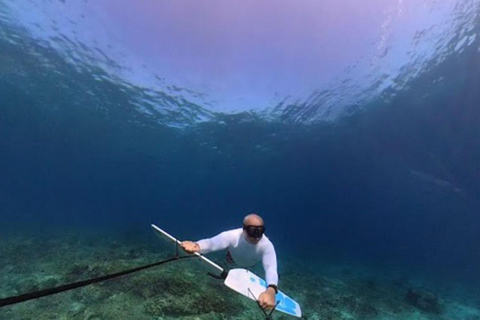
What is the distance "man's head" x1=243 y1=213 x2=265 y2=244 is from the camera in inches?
219

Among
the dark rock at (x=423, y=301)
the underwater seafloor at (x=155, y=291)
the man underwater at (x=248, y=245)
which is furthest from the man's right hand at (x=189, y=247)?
the dark rock at (x=423, y=301)

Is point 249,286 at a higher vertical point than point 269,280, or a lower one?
lower

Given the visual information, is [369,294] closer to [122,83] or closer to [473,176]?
[122,83]

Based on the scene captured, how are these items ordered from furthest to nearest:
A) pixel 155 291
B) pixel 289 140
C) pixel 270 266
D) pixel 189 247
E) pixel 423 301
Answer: pixel 289 140 < pixel 423 301 < pixel 155 291 < pixel 270 266 < pixel 189 247

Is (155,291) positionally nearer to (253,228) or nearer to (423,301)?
(253,228)

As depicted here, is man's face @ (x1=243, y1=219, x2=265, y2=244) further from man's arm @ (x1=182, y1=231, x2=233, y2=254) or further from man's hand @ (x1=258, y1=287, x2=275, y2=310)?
man's hand @ (x1=258, y1=287, x2=275, y2=310)

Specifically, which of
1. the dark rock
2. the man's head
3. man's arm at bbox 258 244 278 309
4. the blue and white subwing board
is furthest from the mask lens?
the dark rock

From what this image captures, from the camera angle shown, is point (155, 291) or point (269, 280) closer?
point (269, 280)

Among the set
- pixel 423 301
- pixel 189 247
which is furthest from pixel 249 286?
pixel 423 301

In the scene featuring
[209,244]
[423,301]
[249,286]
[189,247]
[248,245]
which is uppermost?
[248,245]

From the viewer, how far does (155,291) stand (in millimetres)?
12250

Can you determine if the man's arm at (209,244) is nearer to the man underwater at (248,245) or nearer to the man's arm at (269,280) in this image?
the man underwater at (248,245)

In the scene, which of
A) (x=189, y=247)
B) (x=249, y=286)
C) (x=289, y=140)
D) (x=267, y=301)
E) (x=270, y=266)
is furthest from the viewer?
(x=289, y=140)

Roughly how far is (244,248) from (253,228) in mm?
640
